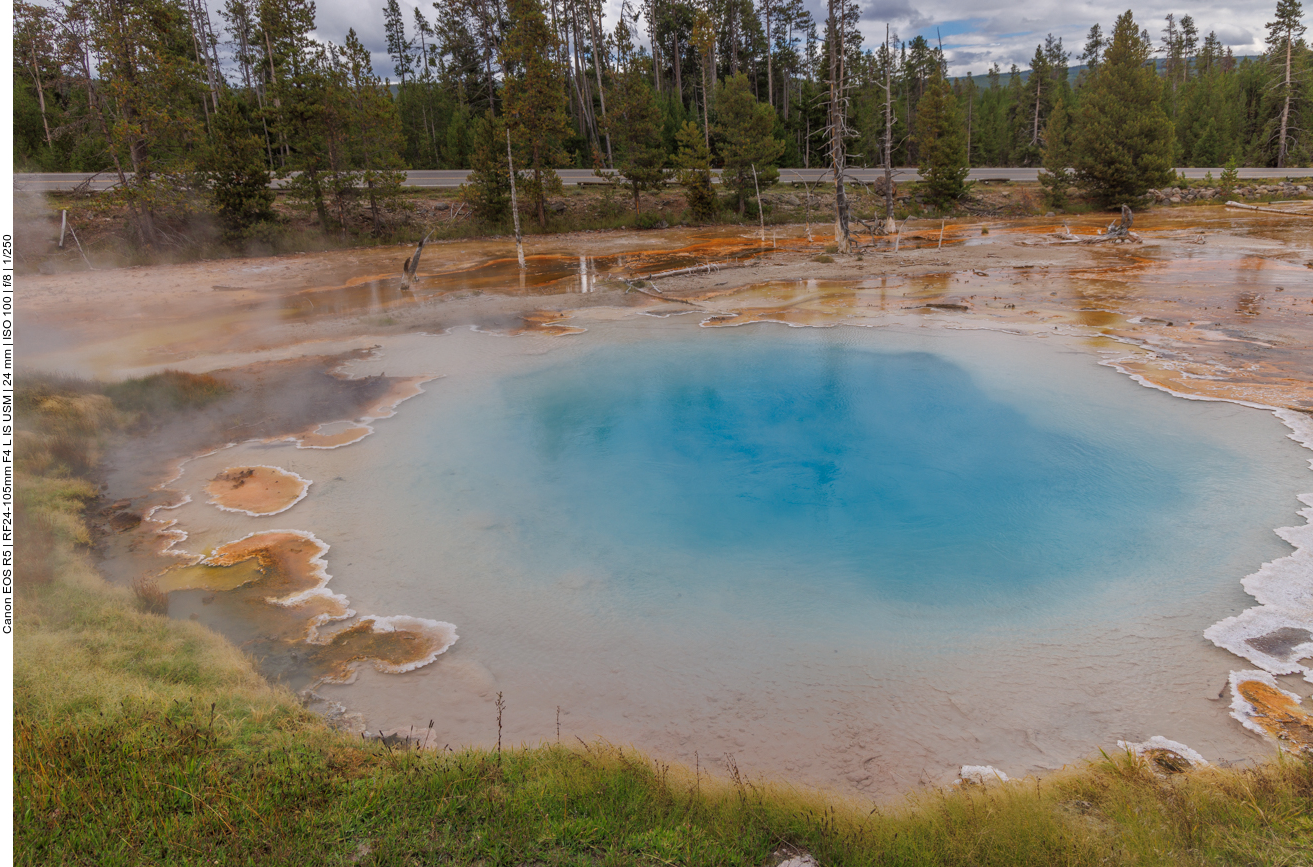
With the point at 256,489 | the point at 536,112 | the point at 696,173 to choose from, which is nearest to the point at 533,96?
the point at 536,112

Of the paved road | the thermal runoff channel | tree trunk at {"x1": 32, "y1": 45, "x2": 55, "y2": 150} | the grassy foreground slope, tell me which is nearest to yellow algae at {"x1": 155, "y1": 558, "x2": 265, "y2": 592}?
the thermal runoff channel

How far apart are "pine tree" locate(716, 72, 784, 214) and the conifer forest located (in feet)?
0.29

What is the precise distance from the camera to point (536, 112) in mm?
25172

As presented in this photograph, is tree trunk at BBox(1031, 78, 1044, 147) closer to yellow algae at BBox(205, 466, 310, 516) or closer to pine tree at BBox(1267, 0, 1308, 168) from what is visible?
pine tree at BBox(1267, 0, 1308, 168)

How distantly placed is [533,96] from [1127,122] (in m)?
21.4

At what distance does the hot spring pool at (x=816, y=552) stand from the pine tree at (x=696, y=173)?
18.7m

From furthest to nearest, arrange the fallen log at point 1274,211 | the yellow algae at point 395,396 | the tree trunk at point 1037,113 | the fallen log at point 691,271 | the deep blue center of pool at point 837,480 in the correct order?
the tree trunk at point 1037,113 → the fallen log at point 1274,211 → the fallen log at point 691,271 → the yellow algae at point 395,396 → the deep blue center of pool at point 837,480

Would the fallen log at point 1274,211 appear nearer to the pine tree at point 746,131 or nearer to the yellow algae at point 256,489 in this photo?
the pine tree at point 746,131

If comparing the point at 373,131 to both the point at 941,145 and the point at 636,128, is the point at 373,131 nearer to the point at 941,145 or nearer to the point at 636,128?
the point at 636,128

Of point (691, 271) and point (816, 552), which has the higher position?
point (691, 271)

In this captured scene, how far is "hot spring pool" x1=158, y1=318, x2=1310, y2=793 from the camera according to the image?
461 centimetres

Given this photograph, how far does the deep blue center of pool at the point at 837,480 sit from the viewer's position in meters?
6.42

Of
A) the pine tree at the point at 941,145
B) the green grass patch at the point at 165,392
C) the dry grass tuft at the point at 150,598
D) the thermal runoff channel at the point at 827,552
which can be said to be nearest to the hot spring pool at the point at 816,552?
the thermal runoff channel at the point at 827,552

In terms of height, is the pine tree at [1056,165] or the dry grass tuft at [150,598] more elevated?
the pine tree at [1056,165]
